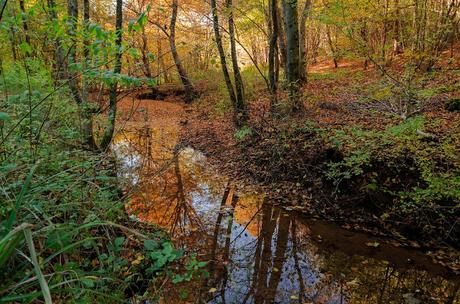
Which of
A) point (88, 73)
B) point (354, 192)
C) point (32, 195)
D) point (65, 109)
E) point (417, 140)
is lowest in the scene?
point (354, 192)

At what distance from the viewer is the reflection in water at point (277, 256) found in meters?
3.51

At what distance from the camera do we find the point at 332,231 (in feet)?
15.9

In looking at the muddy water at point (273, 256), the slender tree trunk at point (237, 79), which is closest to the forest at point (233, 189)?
the muddy water at point (273, 256)

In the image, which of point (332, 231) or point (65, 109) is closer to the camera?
point (65, 109)

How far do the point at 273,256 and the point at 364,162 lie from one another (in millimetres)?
2411

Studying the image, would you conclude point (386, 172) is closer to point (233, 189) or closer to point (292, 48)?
point (233, 189)

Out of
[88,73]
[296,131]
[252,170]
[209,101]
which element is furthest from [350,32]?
[209,101]

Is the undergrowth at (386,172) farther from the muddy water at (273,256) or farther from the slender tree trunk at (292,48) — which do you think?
the slender tree trunk at (292,48)

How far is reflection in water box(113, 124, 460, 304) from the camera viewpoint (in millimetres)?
3514

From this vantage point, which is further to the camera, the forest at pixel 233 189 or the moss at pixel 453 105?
the moss at pixel 453 105

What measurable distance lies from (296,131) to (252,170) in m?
1.43

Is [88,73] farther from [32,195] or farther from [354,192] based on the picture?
[354,192]

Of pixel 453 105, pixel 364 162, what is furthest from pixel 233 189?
pixel 453 105

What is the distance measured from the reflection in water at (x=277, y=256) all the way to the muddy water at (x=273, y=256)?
12 mm
